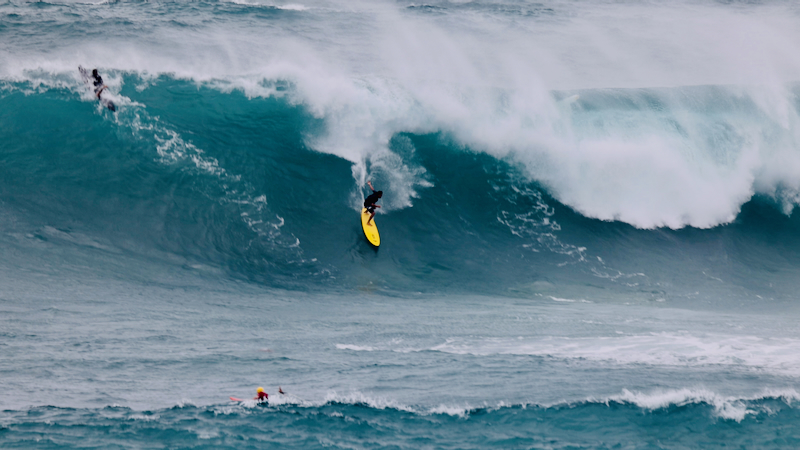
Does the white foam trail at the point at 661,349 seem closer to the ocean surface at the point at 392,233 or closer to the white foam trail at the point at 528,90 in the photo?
the ocean surface at the point at 392,233

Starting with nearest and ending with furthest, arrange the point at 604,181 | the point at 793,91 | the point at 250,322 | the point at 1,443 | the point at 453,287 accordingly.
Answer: the point at 1,443, the point at 250,322, the point at 453,287, the point at 604,181, the point at 793,91

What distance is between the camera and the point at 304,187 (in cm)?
1838

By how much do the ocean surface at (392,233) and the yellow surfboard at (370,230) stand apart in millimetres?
261

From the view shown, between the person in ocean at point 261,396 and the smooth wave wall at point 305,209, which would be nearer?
the person in ocean at point 261,396

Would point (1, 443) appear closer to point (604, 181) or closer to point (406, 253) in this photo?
point (406, 253)

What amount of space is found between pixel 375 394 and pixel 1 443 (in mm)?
5880

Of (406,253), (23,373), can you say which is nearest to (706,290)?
(406,253)

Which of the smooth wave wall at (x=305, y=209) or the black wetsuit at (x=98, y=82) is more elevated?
the black wetsuit at (x=98, y=82)

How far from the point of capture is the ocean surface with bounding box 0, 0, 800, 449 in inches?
423

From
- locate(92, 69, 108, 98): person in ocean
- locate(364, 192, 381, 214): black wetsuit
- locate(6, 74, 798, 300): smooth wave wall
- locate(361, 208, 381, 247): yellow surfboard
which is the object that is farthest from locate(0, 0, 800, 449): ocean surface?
locate(364, 192, 381, 214): black wetsuit

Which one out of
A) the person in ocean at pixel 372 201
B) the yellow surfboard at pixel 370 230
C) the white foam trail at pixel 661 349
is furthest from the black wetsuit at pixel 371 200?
the white foam trail at pixel 661 349

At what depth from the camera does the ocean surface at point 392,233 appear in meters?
10.7

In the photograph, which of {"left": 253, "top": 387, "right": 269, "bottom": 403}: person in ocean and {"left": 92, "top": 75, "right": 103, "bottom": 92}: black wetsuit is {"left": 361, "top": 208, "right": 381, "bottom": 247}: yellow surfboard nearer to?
{"left": 253, "top": 387, "right": 269, "bottom": 403}: person in ocean

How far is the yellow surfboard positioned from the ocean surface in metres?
0.26
